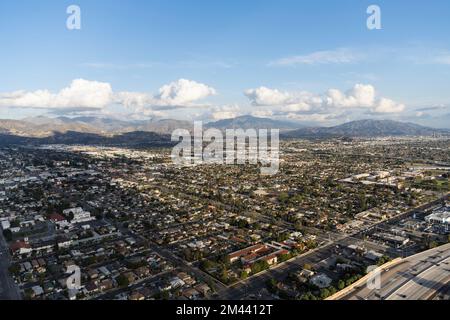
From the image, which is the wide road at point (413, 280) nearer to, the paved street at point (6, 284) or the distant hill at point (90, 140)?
the paved street at point (6, 284)

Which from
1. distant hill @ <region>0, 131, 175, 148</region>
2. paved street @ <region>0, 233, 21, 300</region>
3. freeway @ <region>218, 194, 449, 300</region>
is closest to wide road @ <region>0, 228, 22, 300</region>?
paved street @ <region>0, 233, 21, 300</region>

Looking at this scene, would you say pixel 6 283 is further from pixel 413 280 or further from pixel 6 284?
pixel 413 280

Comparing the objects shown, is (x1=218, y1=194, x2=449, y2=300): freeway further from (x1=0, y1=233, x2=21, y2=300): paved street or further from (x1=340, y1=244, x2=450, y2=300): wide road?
(x1=0, y1=233, x2=21, y2=300): paved street

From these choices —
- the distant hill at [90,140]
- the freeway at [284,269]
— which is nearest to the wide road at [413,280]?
the freeway at [284,269]

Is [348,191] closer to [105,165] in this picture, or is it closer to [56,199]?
[56,199]

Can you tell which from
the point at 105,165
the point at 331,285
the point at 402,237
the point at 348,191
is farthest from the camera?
the point at 105,165
